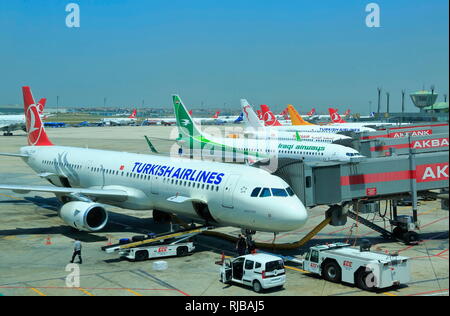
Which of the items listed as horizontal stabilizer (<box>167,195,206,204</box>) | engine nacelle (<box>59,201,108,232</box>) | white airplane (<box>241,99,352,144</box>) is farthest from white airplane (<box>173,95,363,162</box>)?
engine nacelle (<box>59,201,108,232</box>)

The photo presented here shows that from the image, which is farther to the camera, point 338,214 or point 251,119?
point 251,119

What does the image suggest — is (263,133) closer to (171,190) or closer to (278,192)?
(171,190)

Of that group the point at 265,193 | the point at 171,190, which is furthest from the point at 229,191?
the point at 171,190

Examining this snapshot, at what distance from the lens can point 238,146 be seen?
70.3 meters

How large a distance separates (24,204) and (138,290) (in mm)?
30189

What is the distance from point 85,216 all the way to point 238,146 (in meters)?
37.5

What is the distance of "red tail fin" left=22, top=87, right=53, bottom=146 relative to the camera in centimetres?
5388

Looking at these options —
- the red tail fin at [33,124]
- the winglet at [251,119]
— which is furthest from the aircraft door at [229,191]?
the winglet at [251,119]

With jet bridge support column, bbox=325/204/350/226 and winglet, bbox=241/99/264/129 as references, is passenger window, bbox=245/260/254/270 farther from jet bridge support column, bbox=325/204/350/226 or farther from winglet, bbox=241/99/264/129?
winglet, bbox=241/99/264/129

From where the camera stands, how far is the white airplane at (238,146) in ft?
212

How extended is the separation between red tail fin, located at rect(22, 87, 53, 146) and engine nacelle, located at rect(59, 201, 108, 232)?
19.7 m

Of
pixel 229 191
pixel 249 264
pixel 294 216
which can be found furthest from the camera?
pixel 229 191

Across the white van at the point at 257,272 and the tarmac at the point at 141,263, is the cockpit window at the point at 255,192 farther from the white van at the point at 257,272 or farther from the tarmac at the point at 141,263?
the white van at the point at 257,272

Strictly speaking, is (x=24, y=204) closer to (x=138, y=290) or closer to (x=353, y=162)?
(x=138, y=290)
